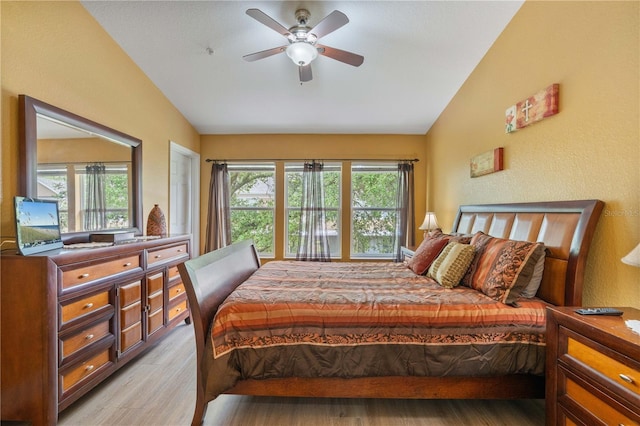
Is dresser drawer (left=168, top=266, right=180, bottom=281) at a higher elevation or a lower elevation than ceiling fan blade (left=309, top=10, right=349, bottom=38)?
lower

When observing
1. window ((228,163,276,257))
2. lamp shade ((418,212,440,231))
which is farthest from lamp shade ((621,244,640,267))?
window ((228,163,276,257))

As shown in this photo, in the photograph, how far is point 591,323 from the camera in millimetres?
1252

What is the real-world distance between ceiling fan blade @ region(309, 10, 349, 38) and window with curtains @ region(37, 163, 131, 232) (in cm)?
219

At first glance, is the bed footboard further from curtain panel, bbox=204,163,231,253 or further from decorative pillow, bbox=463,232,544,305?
curtain panel, bbox=204,163,231,253

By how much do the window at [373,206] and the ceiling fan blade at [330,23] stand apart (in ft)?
8.60

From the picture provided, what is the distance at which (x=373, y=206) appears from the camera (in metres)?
4.68

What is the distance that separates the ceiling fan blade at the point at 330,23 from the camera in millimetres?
1962

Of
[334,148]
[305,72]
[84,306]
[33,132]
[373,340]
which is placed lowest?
[373,340]

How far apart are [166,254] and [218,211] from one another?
1.94 m

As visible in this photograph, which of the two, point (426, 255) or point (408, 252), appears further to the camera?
point (408, 252)

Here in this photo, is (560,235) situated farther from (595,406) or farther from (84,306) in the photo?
(84,306)

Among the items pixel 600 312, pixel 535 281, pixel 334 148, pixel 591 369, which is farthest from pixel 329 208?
pixel 591 369

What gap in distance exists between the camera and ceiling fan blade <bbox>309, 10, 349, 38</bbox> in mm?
1962

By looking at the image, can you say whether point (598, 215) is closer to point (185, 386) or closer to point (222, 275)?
point (222, 275)
